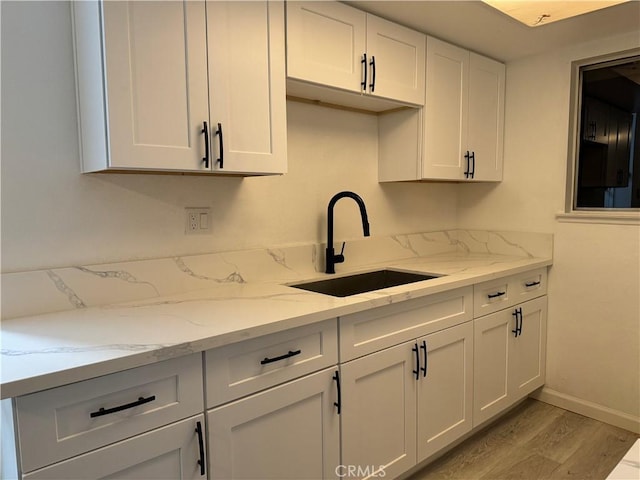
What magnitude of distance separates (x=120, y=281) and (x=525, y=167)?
96.4 inches

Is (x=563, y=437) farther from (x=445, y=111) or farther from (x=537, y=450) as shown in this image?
(x=445, y=111)

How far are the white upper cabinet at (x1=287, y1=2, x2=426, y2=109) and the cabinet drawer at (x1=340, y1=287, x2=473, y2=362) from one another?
3.26 ft

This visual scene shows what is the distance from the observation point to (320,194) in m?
2.33

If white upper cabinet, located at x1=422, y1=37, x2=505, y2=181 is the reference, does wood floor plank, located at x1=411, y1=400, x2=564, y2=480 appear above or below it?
below

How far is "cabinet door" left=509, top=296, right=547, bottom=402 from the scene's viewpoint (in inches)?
99.3

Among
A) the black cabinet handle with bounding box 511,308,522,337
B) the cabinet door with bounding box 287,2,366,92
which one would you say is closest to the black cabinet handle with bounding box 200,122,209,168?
the cabinet door with bounding box 287,2,366,92

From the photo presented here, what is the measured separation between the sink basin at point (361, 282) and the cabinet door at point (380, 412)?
0.49 metres

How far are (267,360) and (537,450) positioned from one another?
1.73 m

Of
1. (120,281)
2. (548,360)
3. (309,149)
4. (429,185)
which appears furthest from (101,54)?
(548,360)

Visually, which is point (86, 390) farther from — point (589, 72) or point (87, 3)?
point (589, 72)

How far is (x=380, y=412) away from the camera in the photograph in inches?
69.7

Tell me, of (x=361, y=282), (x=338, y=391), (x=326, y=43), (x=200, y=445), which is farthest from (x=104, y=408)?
(x=326, y=43)

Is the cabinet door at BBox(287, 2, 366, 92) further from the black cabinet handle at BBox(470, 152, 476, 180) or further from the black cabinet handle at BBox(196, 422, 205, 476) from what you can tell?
the black cabinet handle at BBox(196, 422, 205, 476)

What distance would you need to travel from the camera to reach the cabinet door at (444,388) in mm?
1957
